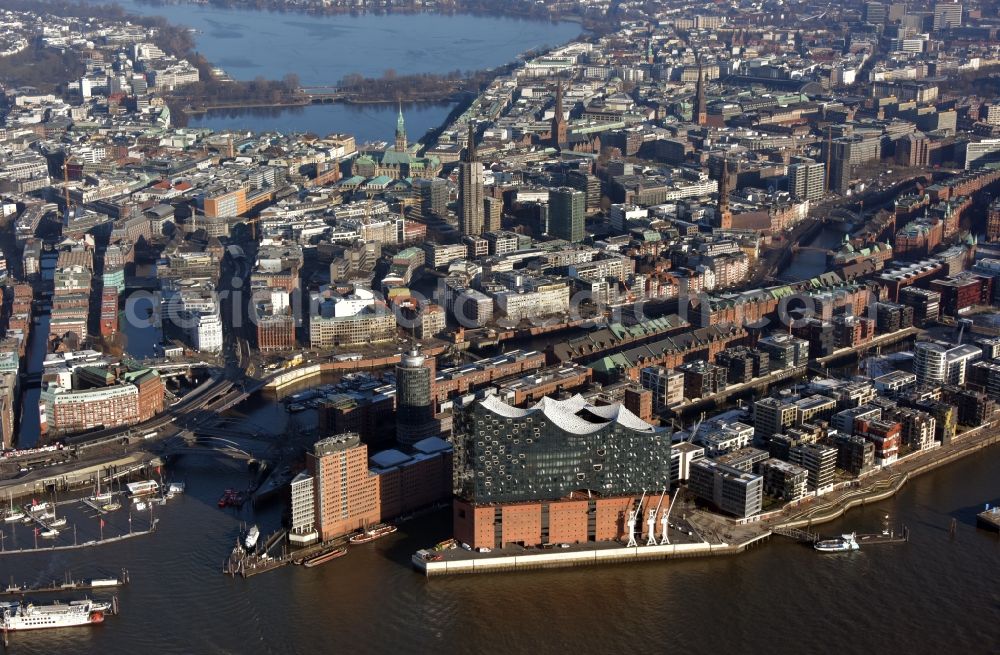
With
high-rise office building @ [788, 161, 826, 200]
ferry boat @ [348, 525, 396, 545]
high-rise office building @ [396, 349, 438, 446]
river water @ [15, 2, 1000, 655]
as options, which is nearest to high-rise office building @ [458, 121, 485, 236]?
high-rise office building @ [788, 161, 826, 200]

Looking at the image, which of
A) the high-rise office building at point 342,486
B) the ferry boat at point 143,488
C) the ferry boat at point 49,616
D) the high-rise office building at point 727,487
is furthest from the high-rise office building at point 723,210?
the ferry boat at point 49,616

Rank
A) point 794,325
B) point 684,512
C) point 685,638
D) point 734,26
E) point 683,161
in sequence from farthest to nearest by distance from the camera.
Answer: point 734,26
point 683,161
point 794,325
point 684,512
point 685,638

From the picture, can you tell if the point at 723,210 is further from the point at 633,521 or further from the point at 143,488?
the point at 143,488

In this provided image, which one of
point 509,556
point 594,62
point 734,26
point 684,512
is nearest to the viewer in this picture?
point 509,556

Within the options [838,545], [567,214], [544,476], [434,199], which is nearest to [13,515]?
[544,476]

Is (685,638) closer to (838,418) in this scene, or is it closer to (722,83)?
(838,418)

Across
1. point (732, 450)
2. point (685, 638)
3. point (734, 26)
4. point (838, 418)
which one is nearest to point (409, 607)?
point (685, 638)

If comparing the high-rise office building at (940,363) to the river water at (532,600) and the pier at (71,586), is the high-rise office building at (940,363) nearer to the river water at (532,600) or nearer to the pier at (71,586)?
the river water at (532,600)
